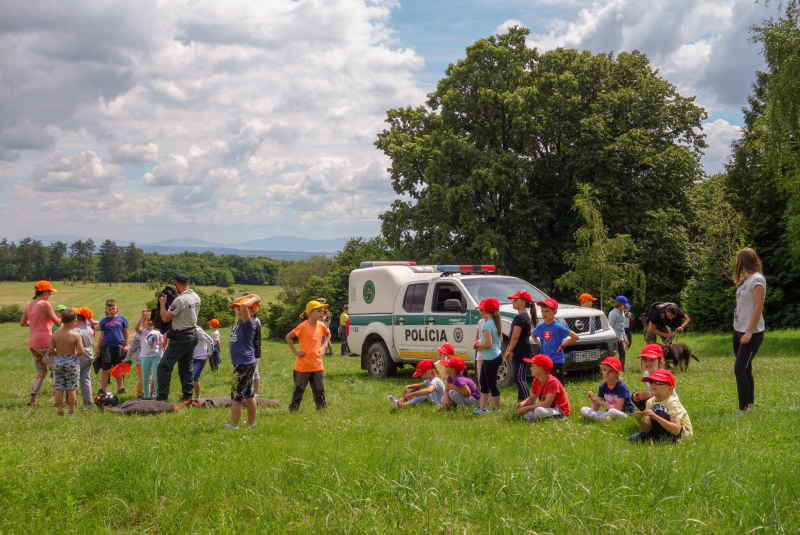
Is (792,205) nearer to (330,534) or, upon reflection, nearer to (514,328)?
(514,328)

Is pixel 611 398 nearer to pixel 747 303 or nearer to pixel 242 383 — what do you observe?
pixel 747 303

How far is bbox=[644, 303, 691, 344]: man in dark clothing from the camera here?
10766 mm

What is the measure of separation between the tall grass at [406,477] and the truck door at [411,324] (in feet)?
15.3

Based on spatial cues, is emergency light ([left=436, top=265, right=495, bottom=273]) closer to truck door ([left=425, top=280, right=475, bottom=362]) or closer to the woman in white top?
truck door ([left=425, top=280, right=475, bottom=362])

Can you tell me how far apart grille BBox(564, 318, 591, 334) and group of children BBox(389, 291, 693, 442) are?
1.39 meters

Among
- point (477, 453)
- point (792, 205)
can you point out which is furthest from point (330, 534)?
point (792, 205)

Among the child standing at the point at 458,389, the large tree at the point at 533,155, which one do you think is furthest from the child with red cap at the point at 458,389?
the large tree at the point at 533,155

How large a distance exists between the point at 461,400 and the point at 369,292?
213 inches

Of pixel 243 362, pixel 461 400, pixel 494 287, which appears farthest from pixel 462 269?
pixel 243 362

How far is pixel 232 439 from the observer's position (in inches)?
248

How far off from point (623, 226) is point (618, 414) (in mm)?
22598

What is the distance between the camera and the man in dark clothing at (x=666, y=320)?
10.8 metres

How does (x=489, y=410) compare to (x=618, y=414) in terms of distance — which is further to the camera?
(x=489, y=410)

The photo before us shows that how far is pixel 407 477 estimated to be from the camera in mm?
4379
